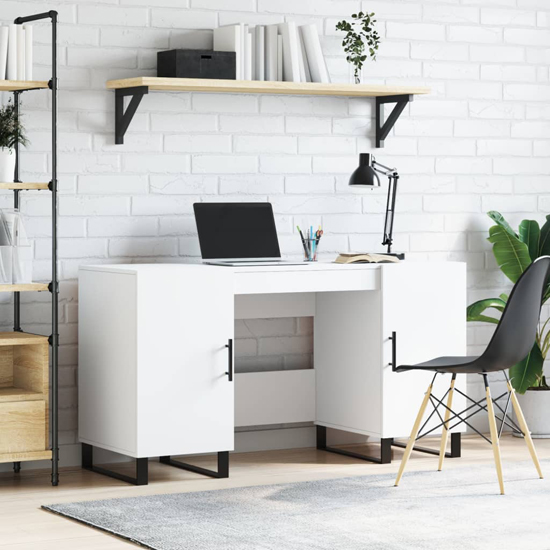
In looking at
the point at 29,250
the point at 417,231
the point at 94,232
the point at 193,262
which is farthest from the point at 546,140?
the point at 29,250

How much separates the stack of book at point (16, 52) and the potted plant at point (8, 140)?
0.58 feet

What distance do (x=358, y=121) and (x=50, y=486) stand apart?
6.69 ft

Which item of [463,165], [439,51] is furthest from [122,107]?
[463,165]

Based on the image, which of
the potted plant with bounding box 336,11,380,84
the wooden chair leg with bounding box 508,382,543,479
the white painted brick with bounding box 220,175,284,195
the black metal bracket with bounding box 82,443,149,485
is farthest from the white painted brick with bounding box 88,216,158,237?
the wooden chair leg with bounding box 508,382,543,479

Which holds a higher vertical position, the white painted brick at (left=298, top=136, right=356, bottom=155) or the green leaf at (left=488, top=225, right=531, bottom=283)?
the white painted brick at (left=298, top=136, right=356, bottom=155)

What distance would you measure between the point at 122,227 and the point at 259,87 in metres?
0.77

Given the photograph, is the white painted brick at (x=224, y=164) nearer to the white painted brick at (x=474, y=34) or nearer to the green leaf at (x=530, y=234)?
the white painted brick at (x=474, y=34)

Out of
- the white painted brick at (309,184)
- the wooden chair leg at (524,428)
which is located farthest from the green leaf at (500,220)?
the wooden chair leg at (524,428)

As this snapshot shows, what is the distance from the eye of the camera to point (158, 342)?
4.26 meters

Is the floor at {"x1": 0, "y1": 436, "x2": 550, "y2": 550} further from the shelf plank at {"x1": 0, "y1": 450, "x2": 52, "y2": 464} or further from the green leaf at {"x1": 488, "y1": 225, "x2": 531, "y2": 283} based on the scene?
the green leaf at {"x1": 488, "y1": 225, "x2": 531, "y2": 283}

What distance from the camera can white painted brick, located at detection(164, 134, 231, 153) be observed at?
4.86 m

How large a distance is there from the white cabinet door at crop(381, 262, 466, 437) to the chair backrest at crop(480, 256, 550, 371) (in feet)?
2.06

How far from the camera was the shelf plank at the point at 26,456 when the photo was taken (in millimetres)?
4246

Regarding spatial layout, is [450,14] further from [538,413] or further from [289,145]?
[538,413]
